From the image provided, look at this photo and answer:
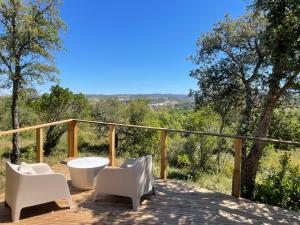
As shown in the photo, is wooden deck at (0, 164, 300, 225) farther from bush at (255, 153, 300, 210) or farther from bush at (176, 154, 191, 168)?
bush at (176, 154, 191, 168)

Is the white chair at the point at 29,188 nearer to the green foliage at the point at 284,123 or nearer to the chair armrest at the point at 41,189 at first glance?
the chair armrest at the point at 41,189

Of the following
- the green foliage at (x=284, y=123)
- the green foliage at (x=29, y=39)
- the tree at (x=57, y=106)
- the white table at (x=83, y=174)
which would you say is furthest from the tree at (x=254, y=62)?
the tree at (x=57, y=106)

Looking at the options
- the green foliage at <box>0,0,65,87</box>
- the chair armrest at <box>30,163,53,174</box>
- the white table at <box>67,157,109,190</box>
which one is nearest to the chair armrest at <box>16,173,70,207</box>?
the chair armrest at <box>30,163,53,174</box>

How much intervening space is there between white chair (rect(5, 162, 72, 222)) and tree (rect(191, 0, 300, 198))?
3.71 metres

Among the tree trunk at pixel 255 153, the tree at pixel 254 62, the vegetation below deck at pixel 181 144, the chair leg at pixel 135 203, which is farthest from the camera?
the vegetation below deck at pixel 181 144

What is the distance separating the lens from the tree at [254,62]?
15.3ft

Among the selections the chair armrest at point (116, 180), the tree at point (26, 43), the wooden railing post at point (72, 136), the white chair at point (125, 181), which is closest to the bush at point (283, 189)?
the white chair at point (125, 181)

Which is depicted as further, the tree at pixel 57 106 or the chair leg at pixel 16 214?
the tree at pixel 57 106

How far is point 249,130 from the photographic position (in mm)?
8039

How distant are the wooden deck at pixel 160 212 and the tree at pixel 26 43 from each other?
723cm

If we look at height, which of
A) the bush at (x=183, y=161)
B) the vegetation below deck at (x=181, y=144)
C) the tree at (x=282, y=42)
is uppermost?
the tree at (x=282, y=42)

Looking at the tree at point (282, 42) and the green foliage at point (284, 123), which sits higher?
the tree at point (282, 42)

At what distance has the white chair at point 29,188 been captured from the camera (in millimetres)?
3709

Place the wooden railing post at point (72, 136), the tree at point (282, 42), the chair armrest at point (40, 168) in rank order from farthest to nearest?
1. the wooden railing post at point (72, 136)
2. the tree at point (282, 42)
3. the chair armrest at point (40, 168)
